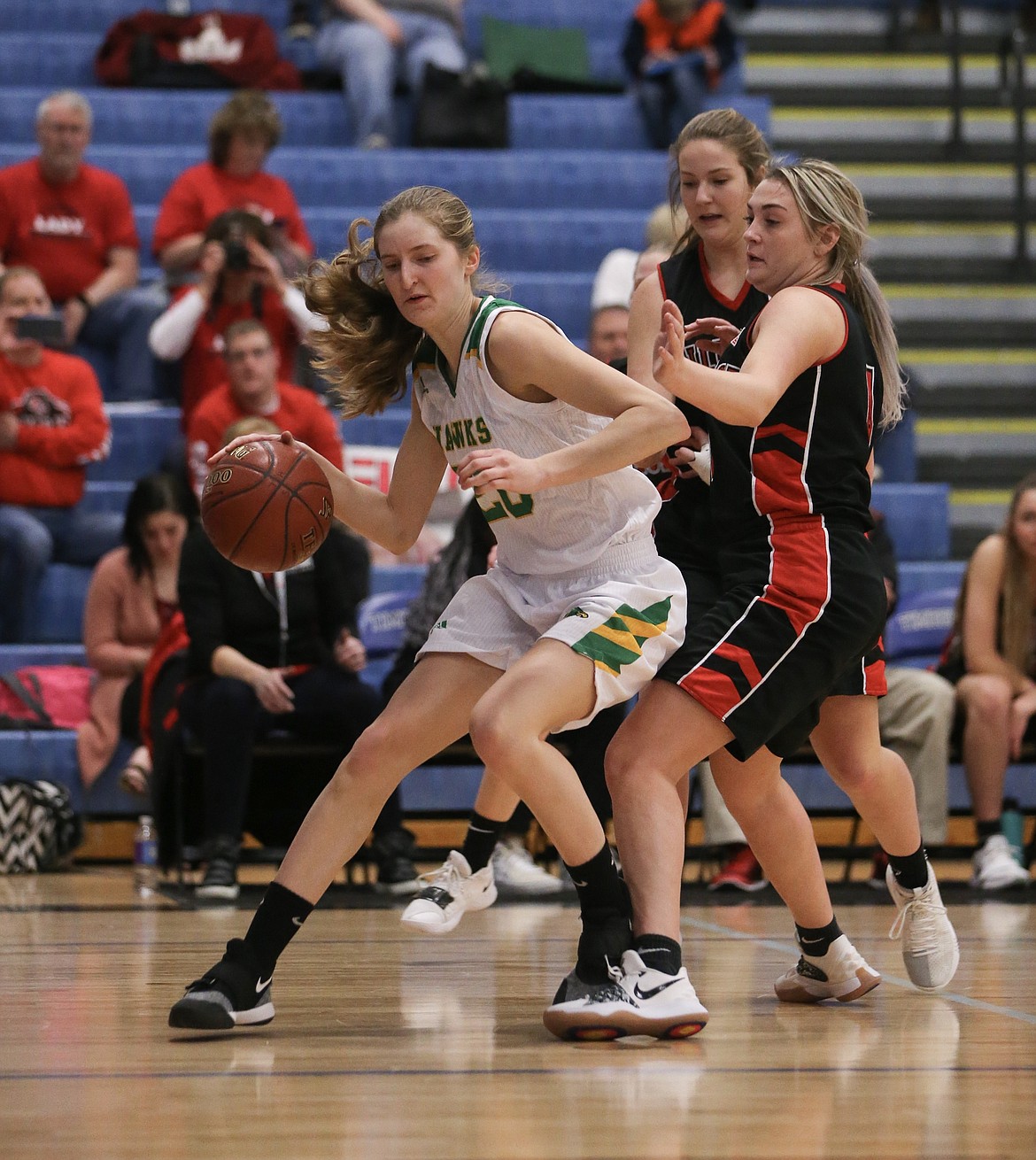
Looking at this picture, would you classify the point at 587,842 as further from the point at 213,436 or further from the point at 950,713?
the point at 213,436

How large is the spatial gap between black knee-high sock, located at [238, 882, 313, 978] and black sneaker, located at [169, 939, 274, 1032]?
0.02 metres

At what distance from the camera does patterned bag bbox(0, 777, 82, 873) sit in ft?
19.4

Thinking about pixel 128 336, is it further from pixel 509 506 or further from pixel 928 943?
pixel 928 943

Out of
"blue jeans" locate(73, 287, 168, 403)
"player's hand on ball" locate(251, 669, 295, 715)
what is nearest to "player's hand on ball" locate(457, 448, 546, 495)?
"player's hand on ball" locate(251, 669, 295, 715)

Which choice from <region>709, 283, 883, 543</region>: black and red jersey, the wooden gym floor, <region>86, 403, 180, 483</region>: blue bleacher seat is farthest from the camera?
<region>86, 403, 180, 483</region>: blue bleacher seat

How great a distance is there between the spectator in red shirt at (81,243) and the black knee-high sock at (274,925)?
4.82m

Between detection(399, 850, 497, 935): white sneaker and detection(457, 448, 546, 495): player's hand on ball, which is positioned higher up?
detection(457, 448, 546, 495): player's hand on ball

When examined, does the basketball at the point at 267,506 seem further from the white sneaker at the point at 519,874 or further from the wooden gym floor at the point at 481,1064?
the white sneaker at the point at 519,874

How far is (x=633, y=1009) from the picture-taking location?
115 inches

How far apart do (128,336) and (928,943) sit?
198 inches

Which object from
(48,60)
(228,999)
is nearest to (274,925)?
(228,999)

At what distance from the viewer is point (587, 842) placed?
10.0 feet

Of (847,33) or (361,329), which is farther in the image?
(847,33)

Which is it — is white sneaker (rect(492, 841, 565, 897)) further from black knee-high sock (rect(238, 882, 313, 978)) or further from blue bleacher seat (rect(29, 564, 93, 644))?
black knee-high sock (rect(238, 882, 313, 978))
